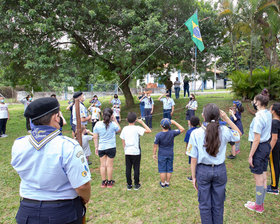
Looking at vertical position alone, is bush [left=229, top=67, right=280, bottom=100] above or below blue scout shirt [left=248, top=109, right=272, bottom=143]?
above

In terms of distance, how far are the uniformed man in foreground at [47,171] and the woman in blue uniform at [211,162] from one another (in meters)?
1.43

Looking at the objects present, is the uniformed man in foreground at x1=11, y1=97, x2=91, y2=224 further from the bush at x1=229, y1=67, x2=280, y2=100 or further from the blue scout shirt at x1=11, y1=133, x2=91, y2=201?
the bush at x1=229, y1=67, x2=280, y2=100

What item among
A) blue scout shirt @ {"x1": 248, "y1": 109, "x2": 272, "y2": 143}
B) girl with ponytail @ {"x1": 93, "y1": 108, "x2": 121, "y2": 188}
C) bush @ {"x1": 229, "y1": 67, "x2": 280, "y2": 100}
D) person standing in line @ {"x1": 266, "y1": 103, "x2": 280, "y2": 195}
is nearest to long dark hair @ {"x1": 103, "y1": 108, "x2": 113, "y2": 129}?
girl with ponytail @ {"x1": 93, "y1": 108, "x2": 121, "y2": 188}

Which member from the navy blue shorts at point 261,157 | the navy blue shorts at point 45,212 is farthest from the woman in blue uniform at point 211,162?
the navy blue shorts at point 45,212

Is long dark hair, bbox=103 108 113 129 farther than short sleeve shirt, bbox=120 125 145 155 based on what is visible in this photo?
Yes

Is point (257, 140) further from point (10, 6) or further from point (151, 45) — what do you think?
point (10, 6)

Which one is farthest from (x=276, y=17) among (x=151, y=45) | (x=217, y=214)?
(x=217, y=214)

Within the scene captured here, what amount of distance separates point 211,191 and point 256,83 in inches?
395

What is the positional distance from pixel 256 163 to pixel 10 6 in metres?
10.8

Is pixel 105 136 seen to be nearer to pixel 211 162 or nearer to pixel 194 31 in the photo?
pixel 211 162

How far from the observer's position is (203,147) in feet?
8.03

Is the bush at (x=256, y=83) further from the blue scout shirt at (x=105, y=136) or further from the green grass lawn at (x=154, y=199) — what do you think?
the blue scout shirt at (x=105, y=136)

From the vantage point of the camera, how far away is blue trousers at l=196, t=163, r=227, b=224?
2424 mm

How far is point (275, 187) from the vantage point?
3850 mm
